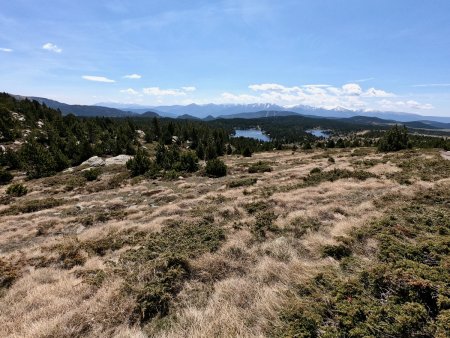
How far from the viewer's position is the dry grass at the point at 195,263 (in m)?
5.37

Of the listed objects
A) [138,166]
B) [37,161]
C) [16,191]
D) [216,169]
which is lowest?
[16,191]

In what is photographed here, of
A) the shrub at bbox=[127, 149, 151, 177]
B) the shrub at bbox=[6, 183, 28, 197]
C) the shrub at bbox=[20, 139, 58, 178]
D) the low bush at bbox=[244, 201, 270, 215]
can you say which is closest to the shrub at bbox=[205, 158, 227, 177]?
the shrub at bbox=[127, 149, 151, 177]

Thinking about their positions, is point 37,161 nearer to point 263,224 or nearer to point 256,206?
point 256,206

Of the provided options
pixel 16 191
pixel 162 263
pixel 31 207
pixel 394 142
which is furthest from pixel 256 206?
pixel 394 142

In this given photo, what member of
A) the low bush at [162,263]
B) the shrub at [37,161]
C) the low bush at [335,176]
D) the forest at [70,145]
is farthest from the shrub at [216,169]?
the shrub at [37,161]

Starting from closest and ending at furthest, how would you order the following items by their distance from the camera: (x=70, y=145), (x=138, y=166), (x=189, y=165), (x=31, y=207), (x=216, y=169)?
(x=31, y=207), (x=216, y=169), (x=138, y=166), (x=189, y=165), (x=70, y=145)

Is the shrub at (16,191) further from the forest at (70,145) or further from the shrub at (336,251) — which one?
the shrub at (336,251)

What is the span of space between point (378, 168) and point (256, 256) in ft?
67.8

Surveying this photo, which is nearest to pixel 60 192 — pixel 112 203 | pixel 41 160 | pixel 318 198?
pixel 112 203

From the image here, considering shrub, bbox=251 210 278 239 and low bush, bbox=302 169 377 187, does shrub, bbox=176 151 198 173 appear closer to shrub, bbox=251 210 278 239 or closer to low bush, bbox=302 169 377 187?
low bush, bbox=302 169 377 187

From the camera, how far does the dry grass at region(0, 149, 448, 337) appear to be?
537 cm

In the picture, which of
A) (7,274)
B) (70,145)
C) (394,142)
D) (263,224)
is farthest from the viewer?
(70,145)

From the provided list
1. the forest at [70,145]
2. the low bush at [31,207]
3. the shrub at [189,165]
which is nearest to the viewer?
the low bush at [31,207]

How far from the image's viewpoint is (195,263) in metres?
7.64
